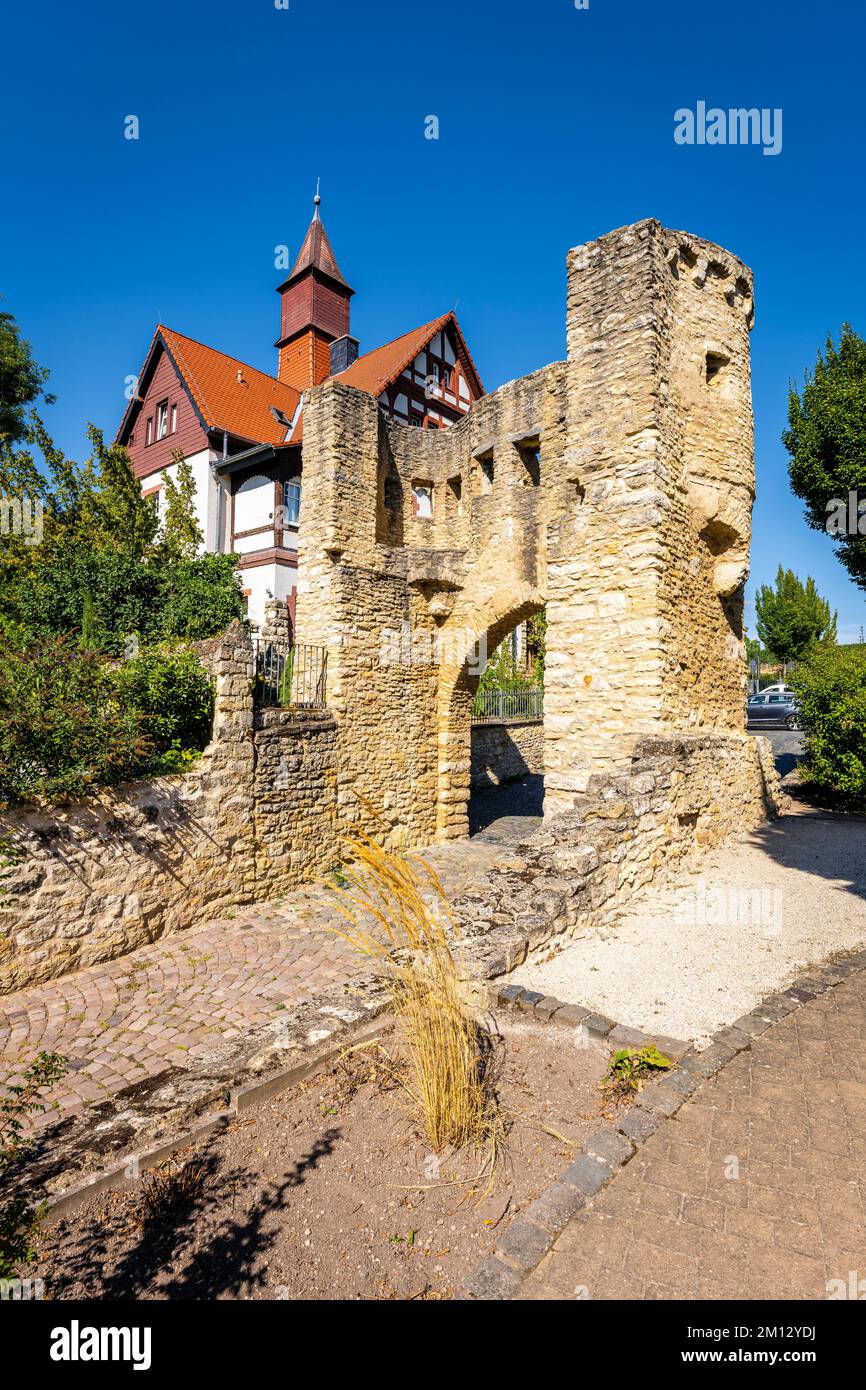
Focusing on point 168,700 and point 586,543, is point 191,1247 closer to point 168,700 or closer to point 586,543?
point 168,700

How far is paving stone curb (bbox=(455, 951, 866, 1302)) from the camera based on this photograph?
2.01 m

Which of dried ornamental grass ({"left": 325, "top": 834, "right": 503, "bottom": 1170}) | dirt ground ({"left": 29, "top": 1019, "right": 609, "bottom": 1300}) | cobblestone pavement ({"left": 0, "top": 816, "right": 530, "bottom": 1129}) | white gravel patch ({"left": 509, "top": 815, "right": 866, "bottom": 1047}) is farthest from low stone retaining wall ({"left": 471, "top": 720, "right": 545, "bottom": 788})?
dirt ground ({"left": 29, "top": 1019, "right": 609, "bottom": 1300})

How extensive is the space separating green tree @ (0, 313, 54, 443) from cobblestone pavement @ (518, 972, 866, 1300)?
20.7 meters

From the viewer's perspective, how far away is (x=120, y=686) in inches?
279

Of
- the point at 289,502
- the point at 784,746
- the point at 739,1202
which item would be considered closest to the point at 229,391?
the point at 289,502

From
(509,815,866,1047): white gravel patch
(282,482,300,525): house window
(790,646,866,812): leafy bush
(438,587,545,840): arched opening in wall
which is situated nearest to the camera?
(509,815,866,1047): white gravel patch

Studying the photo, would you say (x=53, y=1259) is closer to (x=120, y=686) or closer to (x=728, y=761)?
(x=120, y=686)

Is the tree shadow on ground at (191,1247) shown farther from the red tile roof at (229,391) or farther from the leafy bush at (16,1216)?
the red tile roof at (229,391)

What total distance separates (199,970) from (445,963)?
427cm

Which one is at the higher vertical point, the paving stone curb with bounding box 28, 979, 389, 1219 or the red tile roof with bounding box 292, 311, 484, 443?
the red tile roof with bounding box 292, 311, 484, 443

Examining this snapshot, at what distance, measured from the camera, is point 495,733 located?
1709 cm

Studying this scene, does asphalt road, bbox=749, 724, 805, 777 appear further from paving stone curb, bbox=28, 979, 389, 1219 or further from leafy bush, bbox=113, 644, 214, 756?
paving stone curb, bbox=28, 979, 389, 1219
